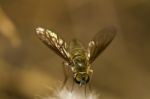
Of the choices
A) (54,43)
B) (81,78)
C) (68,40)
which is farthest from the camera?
(68,40)

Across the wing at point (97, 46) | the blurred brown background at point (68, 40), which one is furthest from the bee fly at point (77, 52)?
the blurred brown background at point (68, 40)

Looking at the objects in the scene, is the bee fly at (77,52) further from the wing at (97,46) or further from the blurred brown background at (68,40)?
the blurred brown background at (68,40)

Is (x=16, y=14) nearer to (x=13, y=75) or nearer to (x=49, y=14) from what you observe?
(x=49, y=14)

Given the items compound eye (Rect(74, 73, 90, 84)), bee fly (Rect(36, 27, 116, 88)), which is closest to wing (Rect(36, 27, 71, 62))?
bee fly (Rect(36, 27, 116, 88))

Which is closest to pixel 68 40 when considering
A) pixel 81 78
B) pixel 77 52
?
pixel 77 52

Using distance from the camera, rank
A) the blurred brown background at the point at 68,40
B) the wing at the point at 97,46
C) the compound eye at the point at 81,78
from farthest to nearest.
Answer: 1. the blurred brown background at the point at 68,40
2. the wing at the point at 97,46
3. the compound eye at the point at 81,78

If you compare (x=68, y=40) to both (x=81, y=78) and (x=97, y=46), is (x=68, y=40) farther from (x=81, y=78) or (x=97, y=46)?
(x=81, y=78)

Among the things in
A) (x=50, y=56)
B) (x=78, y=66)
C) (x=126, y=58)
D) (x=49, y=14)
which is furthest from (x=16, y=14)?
(x=78, y=66)

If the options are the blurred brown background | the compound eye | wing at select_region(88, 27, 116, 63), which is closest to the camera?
the compound eye

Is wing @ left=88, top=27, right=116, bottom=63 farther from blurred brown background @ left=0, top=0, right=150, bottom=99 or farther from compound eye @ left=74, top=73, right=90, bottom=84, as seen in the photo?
blurred brown background @ left=0, top=0, right=150, bottom=99
